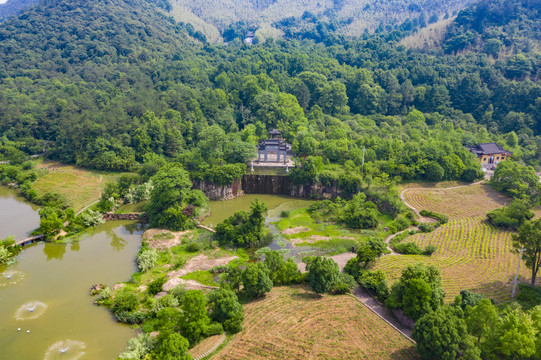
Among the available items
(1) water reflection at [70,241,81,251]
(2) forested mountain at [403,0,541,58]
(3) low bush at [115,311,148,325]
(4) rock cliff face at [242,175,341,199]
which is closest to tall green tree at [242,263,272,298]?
(3) low bush at [115,311,148,325]


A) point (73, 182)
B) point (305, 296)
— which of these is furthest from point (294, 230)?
point (73, 182)

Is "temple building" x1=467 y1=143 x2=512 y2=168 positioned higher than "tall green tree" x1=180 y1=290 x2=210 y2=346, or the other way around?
"temple building" x1=467 y1=143 x2=512 y2=168

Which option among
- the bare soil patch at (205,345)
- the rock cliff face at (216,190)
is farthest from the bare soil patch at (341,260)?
the rock cliff face at (216,190)

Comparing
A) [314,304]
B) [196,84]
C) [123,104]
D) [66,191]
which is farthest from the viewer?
[196,84]

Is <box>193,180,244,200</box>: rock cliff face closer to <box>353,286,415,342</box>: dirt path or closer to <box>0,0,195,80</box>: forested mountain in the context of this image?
<box>353,286,415,342</box>: dirt path

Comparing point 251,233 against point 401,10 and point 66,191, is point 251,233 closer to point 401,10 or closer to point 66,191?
point 66,191

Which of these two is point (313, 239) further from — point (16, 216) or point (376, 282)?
point (16, 216)

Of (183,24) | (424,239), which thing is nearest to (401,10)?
(183,24)
